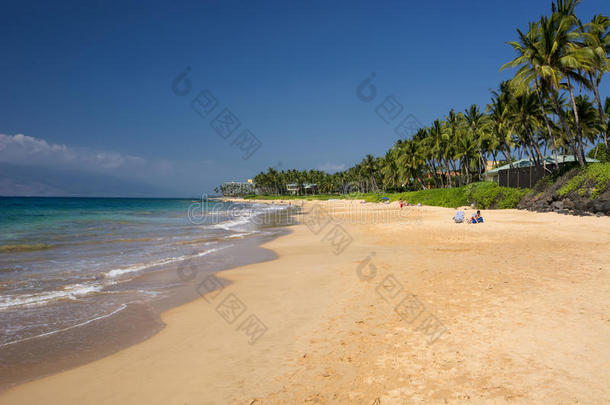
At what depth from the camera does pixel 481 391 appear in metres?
3.04

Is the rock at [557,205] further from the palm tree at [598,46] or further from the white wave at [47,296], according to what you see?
the white wave at [47,296]

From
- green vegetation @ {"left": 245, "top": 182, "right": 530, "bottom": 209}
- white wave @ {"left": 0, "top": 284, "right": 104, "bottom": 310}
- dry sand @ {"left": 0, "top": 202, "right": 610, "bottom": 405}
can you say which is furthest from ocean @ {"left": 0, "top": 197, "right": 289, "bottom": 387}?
green vegetation @ {"left": 245, "top": 182, "right": 530, "bottom": 209}

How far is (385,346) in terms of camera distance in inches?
164

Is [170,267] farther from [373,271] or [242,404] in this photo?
[242,404]

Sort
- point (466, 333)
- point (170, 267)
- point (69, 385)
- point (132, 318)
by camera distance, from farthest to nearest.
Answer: point (170, 267) → point (132, 318) → point (466, 333) → point (69, 385)

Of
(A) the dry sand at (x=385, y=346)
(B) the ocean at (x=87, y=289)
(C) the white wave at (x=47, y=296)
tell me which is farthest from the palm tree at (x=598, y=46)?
(C) the white wave at (x=47, y=296)

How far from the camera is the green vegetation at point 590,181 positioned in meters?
17.5

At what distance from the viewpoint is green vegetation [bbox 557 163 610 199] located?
1748cm

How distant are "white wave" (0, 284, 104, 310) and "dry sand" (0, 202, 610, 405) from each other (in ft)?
9.69

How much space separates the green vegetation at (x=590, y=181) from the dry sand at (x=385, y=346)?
13.0 m

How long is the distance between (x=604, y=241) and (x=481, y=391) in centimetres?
1120

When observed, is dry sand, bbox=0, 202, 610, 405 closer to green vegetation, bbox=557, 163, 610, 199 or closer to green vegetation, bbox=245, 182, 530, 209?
green vegetation, bbox=557, 163, 610, 199

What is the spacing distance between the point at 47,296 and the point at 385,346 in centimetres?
764

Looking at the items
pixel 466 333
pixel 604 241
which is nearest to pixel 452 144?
pixel 604 241
